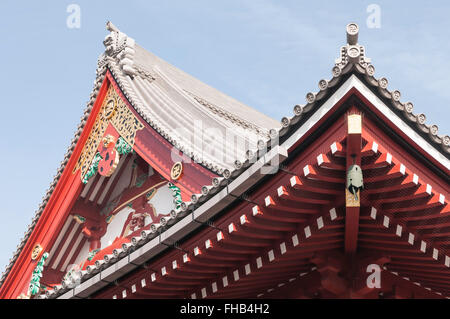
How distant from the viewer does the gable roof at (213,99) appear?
23.2 feet

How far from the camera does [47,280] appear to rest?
46.2ft

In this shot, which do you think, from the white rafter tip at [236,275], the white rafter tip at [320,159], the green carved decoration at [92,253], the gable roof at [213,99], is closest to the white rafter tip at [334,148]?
the white rafter tip at [320,159]

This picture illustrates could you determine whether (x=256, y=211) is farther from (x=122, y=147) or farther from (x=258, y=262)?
(x=122, y=147)

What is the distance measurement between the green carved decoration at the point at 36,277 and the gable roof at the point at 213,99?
2.16ft

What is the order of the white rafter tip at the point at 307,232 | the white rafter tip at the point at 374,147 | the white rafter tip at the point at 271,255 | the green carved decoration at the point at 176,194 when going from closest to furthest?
1. the white rafter tip at the point at 374,147
2. the white rafter tip at the point at 307,232
3. the white rafter tip at the point at 271,255
4. the green carved decoration at the point at 176,194

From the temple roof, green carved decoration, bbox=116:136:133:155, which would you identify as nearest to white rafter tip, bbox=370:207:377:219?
the temple roof

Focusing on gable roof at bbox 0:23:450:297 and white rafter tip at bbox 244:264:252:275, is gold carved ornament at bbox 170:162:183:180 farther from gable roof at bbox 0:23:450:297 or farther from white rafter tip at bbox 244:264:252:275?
white rafter tip at bbox 244:264:252:275

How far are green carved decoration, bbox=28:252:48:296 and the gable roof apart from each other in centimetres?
66

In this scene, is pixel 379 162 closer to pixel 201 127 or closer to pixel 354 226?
pixel 354 226

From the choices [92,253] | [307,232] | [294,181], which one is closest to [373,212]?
[307,232]

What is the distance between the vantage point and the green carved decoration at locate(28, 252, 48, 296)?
540 inches

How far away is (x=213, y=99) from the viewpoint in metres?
17.5

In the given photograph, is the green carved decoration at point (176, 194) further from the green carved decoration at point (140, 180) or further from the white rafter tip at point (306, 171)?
the white rafter tip at point (306, 171)
